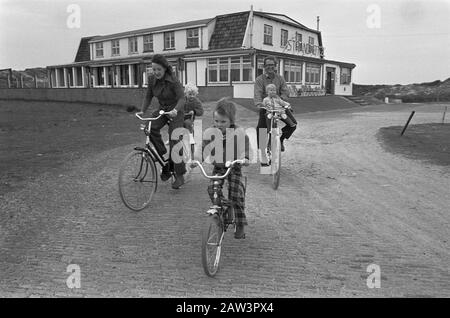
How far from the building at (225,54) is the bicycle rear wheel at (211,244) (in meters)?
24.0

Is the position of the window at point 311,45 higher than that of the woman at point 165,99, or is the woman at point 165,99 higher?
the window at point 311,45

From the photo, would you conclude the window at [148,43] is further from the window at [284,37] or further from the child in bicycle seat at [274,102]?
the child in bicycle seat at [274,102]

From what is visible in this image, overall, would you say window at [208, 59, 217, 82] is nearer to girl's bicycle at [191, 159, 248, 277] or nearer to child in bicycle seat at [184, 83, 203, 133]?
child in bicycle seat at [184, 83, 203, 133]

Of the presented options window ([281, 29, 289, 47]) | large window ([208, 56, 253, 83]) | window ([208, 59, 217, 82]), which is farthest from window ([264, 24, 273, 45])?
window ([208, 59, 217, 82])

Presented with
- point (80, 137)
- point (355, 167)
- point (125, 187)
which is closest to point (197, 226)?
point (125, 187)

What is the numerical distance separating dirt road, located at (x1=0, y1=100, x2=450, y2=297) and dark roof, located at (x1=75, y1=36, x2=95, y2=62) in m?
47.2

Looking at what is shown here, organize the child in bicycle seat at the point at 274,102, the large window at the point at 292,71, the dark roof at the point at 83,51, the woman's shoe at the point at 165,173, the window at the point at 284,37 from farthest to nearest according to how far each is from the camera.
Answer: the dark roof at the point at 83,51 → the window at the point at 284,37 → the large window at the point at 292,71 → the child in bicycle seat at the point at 274,102 → the woman's shoe at the point at 165,173

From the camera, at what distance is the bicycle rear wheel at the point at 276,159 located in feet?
22.6

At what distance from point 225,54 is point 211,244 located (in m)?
29.4

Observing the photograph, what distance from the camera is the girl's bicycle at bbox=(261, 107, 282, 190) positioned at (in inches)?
274

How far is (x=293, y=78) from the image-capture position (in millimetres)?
36156

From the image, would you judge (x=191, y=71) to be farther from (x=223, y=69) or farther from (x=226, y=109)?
(x=226, y=109)

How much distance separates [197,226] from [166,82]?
2.39 metres

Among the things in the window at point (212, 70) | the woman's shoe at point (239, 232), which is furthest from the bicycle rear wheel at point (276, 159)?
the window at point (212, 70)
